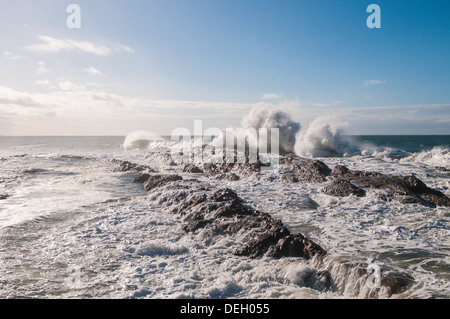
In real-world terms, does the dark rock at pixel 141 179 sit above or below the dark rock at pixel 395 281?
above

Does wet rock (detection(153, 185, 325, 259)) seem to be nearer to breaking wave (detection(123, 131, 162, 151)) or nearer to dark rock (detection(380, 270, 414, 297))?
dark rock (detection(380, 270, 414, 297))

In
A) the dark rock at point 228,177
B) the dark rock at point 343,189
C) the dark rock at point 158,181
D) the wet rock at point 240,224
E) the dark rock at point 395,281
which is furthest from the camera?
the dark rock at point 228,177

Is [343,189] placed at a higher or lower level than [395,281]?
higher

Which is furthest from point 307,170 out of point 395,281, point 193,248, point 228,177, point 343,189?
point 395,281

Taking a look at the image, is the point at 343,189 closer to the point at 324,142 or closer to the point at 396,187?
the point at 396,187

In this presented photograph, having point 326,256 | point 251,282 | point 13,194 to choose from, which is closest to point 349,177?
point 326,256

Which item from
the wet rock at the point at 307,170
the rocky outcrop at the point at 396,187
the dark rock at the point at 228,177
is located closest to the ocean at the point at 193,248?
the rocky outcrop at the point at 396,187

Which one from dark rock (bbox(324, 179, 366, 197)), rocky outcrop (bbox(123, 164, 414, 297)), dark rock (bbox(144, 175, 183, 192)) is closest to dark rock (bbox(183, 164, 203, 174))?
dark rock (bbox(144, 175, 183, 192))

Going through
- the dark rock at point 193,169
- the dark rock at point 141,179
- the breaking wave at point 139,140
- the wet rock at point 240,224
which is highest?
the breaking wave at point 139,140

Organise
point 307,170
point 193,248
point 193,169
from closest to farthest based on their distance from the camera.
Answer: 1. point 193,248
2. point 307,170
3. point 193,169

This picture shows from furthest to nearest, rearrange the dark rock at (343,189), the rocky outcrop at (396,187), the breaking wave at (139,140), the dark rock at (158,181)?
the breaking wave at (139,140) < the dark rock at (158,181) < the dark rock at (343,189) < the rocky outcrop at (396,187)

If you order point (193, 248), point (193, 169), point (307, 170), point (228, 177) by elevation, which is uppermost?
point (307, 170)

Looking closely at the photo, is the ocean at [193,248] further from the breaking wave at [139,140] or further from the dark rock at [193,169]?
the breaking wave at [139,140]
